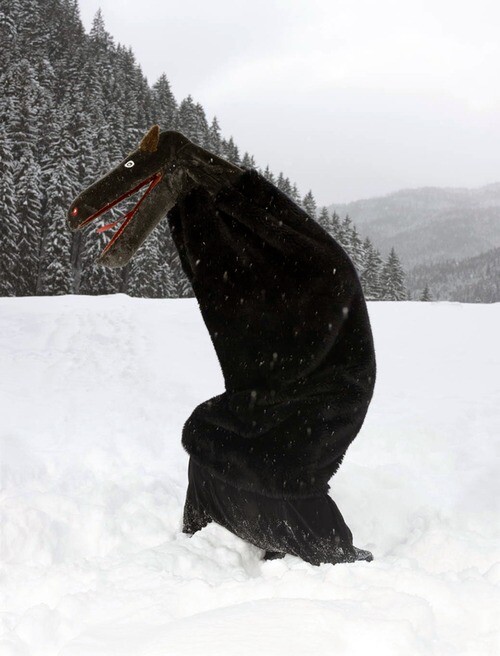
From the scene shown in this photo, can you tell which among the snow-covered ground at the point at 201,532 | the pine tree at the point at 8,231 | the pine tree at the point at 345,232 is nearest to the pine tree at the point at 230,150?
the pine tree at the point at 345,232

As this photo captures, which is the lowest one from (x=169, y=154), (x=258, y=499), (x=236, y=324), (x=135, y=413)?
(x=135, y=413)

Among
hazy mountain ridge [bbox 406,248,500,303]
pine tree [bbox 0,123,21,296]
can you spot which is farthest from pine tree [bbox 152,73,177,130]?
hazy mountain ridge [bbox 406,248,500,303]

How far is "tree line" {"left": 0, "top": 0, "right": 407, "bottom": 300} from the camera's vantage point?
107ft

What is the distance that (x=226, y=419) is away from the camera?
2.65 meters

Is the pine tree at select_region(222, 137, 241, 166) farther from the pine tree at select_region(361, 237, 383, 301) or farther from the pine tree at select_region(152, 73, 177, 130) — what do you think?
the pine tree at select_region(361, 237, 383, 301)

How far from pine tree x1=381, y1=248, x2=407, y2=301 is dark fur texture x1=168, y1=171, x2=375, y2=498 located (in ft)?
153

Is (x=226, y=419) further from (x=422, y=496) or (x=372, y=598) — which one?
(x=422, y=496)

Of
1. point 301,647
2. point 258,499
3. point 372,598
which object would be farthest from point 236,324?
point 301,647

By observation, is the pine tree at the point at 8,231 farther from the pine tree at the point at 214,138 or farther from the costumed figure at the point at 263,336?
the costumed figure at the point at 263,336

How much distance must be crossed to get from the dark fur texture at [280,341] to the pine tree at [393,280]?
46492mm

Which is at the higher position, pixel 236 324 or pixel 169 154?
pixel 169 154

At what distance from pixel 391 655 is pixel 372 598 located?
0.89 ft

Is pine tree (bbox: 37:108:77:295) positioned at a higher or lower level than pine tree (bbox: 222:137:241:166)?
lower

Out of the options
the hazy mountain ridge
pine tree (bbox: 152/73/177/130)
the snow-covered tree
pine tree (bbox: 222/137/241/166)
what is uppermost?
pine tree (bbox: 152/73/177/130)
